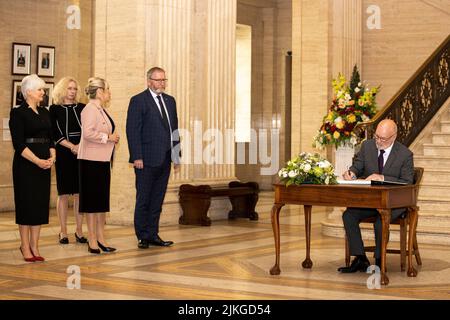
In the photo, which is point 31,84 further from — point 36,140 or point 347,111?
point 347,111

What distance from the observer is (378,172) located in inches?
315

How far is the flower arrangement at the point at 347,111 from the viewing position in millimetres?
11602

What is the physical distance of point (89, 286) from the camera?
7.02 meters

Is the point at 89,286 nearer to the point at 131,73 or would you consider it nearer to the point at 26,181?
the point at 26,181

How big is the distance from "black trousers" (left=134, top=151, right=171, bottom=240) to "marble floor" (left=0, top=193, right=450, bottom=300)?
0.24 m

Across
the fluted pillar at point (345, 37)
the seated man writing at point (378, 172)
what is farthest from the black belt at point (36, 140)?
the fluted pillar at point (345, 37)

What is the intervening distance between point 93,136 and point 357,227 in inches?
114

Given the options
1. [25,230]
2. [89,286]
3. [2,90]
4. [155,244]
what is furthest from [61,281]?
[2,90]

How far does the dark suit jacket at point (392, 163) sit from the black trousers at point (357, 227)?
0.31m

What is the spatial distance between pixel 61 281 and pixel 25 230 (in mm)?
1417

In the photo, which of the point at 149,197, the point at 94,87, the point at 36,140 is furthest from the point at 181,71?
the point at 36,140

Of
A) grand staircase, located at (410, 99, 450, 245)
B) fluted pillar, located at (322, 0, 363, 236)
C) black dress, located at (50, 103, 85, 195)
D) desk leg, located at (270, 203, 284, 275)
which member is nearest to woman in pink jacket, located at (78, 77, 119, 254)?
black dress, located at (50, 103, 85, 195)

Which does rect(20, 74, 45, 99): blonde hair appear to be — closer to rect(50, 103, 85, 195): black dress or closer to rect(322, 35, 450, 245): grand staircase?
rect(50, 103, 85, 195): black dress

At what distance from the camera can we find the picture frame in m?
14.5
